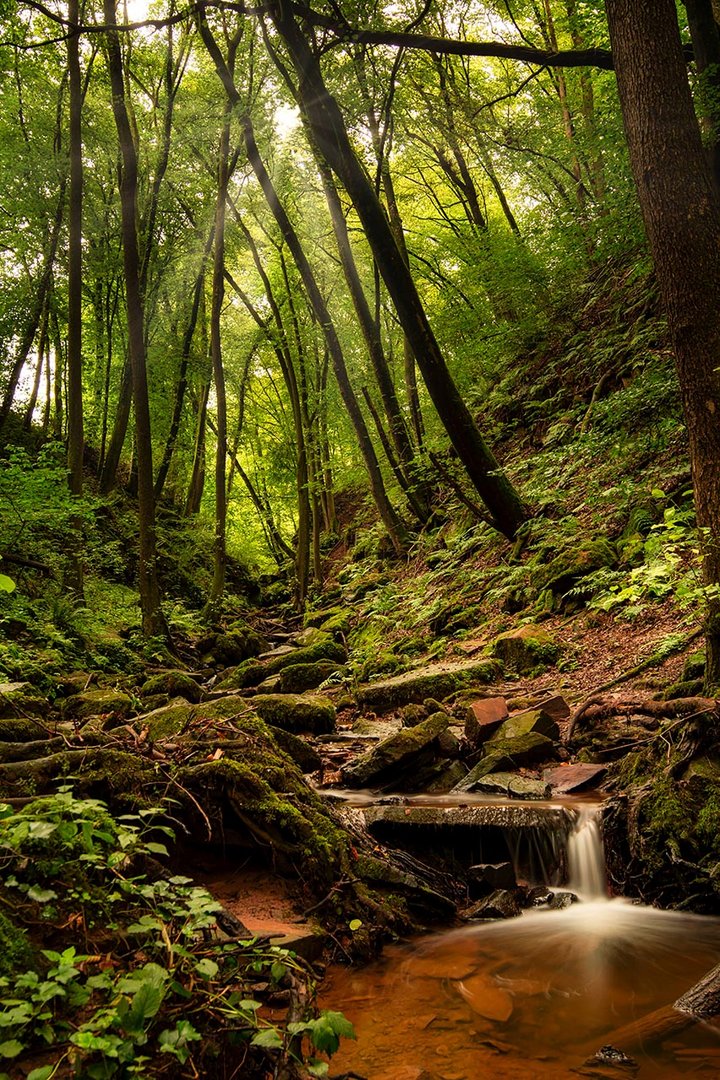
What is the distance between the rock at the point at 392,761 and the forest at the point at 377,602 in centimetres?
3

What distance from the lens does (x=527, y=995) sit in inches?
137

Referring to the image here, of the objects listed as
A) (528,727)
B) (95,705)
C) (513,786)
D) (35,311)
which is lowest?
(513,786)

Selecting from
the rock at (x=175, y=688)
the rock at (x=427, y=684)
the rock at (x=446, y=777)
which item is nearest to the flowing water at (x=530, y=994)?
the rock at (x=446, y=777)

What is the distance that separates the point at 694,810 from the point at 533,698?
10.6ft

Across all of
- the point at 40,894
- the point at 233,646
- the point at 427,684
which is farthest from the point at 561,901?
the point at 233,646

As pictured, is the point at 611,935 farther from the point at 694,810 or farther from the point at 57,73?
the point at 57,73

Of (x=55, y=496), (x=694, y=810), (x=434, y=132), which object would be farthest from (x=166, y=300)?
(x=694, y=810)

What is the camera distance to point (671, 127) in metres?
5.56

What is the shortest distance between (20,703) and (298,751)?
2.57m

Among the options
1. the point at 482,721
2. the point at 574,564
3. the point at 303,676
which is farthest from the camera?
the point at 303,676

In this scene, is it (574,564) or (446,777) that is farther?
(574,564)

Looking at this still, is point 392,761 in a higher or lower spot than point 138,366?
lower

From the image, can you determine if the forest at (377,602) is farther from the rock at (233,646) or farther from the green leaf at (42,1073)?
the rock at (233,646)

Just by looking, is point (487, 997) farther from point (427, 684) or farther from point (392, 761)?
point (427, 684)
